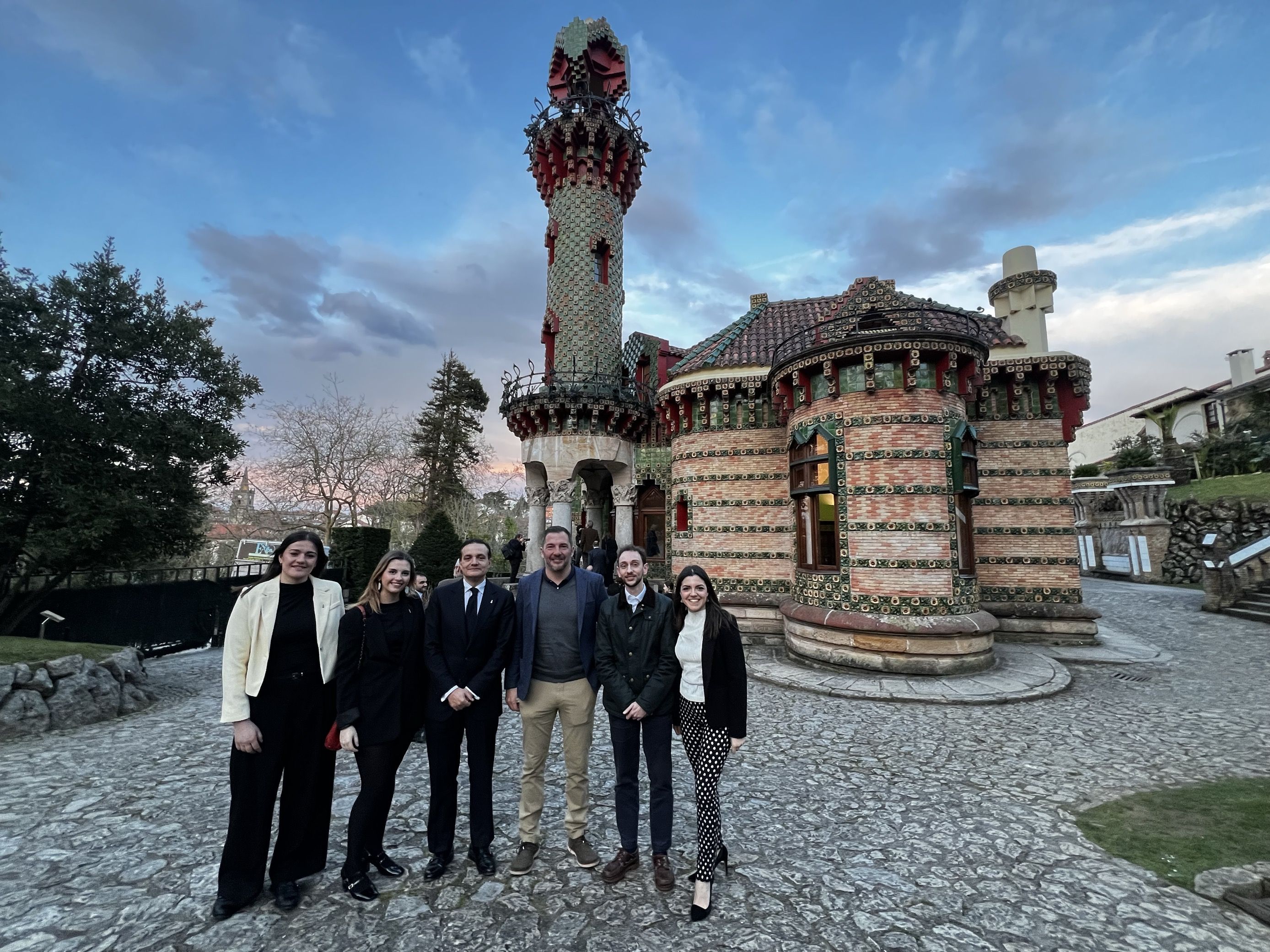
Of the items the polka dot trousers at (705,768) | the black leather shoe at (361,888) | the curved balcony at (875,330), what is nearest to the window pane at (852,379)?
the curved balcony at (875,330)

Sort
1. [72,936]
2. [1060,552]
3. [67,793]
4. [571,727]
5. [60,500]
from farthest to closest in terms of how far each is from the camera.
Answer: [1060,552] → [60,500] → [67,793] → [571,727] → [72,936]

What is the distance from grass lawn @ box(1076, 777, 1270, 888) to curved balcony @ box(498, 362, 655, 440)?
13318mm

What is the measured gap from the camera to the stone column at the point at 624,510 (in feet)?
53.8

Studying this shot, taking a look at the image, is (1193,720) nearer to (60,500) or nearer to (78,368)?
(60,500)

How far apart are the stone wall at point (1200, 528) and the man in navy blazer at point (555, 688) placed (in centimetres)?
2552

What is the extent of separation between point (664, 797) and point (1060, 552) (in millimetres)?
11924

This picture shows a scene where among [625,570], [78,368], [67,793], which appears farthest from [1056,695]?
[78,368]

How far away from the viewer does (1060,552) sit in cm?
1117

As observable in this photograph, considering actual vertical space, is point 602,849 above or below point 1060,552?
below

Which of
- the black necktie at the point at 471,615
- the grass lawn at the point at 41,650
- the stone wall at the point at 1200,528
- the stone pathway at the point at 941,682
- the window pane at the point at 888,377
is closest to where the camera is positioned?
the black necktie at the point at 471,615

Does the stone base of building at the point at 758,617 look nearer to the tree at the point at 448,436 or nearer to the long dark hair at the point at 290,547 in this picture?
the long dark hair at the point at 290,547

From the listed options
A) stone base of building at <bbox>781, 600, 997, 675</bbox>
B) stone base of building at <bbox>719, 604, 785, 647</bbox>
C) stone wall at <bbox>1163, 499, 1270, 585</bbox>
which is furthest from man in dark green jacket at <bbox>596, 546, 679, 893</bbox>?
stone wall at <bbox>1163, 499, 1270, 585</bbox>

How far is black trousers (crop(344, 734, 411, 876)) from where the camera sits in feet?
10.8

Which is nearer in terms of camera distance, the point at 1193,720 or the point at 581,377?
the point at 1193,720
